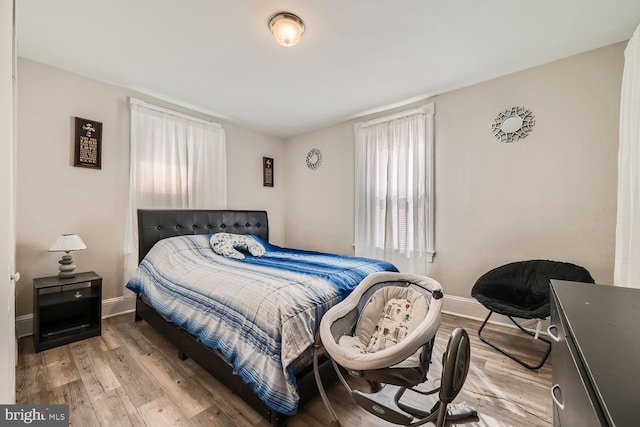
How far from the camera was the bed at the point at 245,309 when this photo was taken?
52.4 inches

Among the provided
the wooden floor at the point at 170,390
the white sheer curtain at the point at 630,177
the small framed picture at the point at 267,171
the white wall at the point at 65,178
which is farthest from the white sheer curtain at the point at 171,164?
the white sheer curtain at the point at 630,177

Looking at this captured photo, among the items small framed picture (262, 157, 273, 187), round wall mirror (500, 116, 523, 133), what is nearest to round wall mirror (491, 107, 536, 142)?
round wall mirror (500, 116, 523, 133)

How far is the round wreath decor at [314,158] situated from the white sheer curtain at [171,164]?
1.29 metres

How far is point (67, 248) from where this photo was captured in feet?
7.13

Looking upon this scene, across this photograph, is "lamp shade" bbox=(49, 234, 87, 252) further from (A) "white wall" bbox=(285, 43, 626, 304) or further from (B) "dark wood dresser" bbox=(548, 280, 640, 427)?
(A) "white wall" bbox=(285, 43, 626, 304)

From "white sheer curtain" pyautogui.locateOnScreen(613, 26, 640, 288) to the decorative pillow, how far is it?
9.44 feet

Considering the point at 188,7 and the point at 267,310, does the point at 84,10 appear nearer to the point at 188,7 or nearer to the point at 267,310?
the point at 188,7

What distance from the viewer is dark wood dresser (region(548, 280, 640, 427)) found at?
1.58ft


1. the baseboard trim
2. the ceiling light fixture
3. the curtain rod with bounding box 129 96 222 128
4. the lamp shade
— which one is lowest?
the baseboard trim

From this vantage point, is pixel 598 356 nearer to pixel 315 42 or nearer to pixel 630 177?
pixel 630 177

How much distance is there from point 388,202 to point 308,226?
4.79 ft

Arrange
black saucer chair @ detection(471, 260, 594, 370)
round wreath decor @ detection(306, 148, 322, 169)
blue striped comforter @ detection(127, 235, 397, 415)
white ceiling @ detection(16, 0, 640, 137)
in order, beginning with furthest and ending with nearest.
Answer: round wreath decor @ detection(306, 148, 322, 169)
black saucer chair @ detection(471, 260, 594, 370)
white ceiling @ detection(16, 0, 640, 137)
blue striped comforter @ detection(127, 235, 397, 415)

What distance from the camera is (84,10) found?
174 cm

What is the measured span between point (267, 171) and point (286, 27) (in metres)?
2.64
